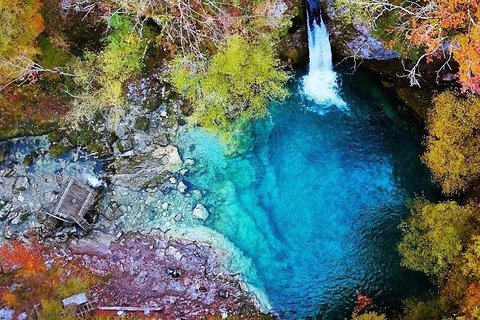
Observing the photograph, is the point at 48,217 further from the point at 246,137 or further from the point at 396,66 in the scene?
the point at 396,66

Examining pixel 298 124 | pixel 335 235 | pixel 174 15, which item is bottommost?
pixel 335 235

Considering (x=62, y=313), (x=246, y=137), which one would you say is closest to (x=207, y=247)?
(x=246, y=137)

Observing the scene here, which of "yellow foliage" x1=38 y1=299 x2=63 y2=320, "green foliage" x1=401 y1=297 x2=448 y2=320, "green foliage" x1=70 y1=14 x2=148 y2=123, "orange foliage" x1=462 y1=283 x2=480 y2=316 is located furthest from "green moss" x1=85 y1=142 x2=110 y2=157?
"orange foliage" x1=462 y1=283 x2=480 y2=316

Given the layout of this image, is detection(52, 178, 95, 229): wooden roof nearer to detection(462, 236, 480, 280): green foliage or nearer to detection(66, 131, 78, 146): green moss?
detection(66, 131, 78, 146): green moss

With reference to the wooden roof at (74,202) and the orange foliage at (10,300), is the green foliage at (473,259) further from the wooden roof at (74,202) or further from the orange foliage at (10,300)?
the orange foliage at (10,300)

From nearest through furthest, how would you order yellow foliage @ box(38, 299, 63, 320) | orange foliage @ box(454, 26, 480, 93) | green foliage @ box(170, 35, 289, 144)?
orange foliage @ box(454, 26, 480, 93), green foliage @ box(170, 35, 289, 144), yellow foliage @ box(38, 299, 63, 320)

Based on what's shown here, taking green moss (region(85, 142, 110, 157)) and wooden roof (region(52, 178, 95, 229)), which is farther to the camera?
green moss (region(85, 142, 110, 157))
